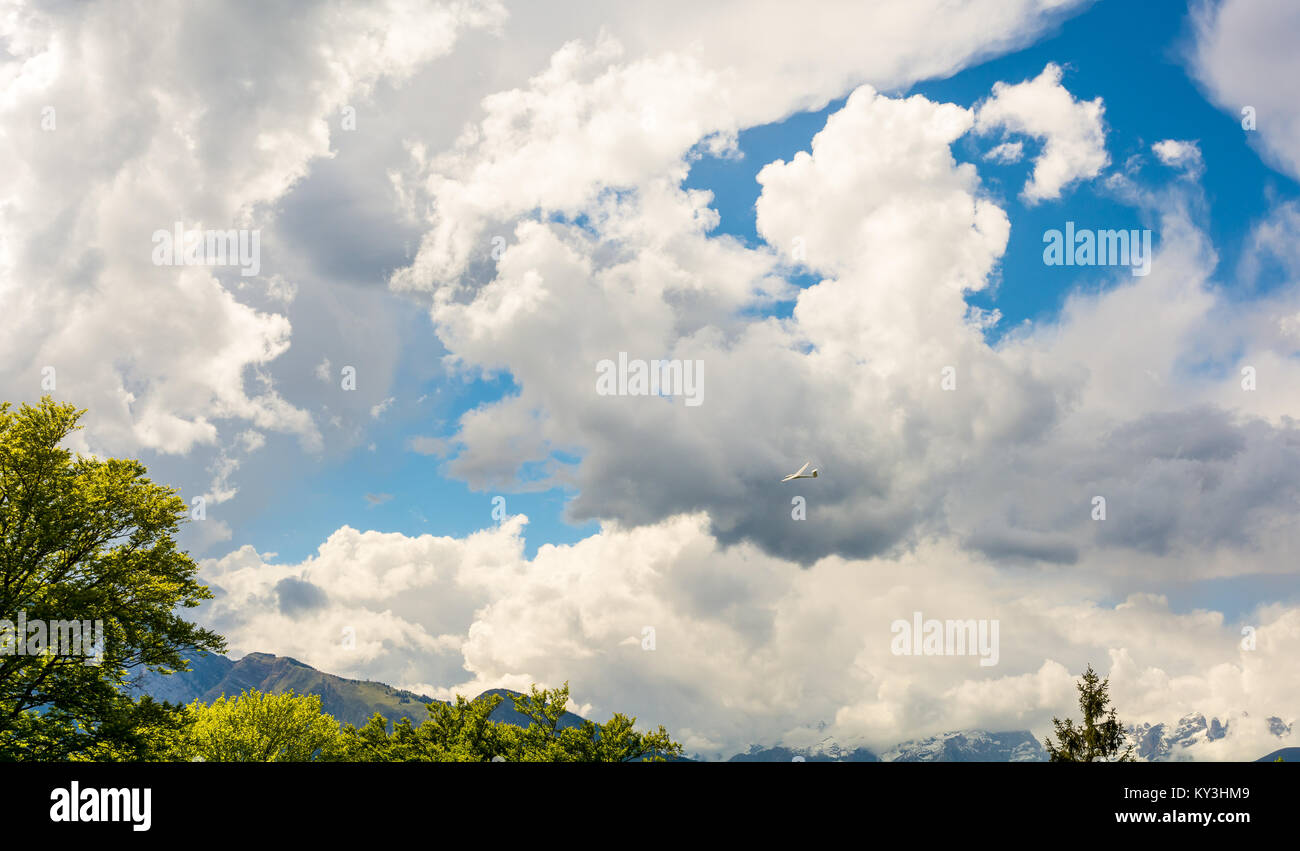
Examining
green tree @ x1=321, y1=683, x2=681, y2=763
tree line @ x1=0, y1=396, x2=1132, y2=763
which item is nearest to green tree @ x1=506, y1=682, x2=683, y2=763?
green tree @ x1=321, y1=683, x2=681, y2=763

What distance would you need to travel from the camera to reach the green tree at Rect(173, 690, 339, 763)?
2339 inches

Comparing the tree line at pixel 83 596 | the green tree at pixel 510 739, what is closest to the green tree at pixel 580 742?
the green tree at pixel 510 739

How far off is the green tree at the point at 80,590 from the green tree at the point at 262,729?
1295 inches

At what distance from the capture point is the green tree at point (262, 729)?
195 ft

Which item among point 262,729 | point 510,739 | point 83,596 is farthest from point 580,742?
point 262,729

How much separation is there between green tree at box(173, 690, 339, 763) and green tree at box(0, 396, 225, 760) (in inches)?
1295

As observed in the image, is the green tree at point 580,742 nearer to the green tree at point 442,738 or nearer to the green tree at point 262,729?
the green tree at point 442,738

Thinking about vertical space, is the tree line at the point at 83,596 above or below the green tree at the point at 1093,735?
above
